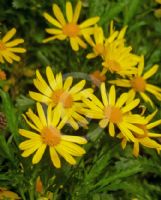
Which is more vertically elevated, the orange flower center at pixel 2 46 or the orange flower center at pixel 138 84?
the orange flower center at pixel 138 84

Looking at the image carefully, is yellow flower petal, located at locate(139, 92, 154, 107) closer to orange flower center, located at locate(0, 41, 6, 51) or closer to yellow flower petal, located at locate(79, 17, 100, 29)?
yellow flower petal, located at locate(79, 17, 100, 29)

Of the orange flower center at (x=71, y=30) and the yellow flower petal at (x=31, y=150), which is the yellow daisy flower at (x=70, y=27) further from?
the yellow flower petal at (x=31, y=150)

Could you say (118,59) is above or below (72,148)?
above

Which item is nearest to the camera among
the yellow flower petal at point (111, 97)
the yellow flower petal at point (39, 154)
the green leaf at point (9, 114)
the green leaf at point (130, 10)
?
the yellow flower petal at point (39, 154)

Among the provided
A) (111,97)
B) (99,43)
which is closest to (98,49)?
(99,43)

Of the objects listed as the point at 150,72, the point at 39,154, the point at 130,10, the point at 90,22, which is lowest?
the point at 39,154

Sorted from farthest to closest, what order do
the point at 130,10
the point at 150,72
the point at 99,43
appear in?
the point at 130,10 < the point at 150,72 < the point at 99,43

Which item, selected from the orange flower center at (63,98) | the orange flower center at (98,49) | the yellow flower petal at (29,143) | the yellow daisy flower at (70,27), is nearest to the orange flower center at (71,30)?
the yellow daisy flower at (70,27)

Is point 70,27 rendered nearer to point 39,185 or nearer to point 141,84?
point 141,84
